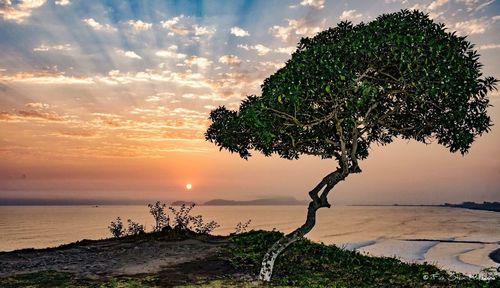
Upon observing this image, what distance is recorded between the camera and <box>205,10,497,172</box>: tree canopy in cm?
1371

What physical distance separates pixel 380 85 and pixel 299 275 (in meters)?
8.62

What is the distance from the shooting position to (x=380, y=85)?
15719 mm

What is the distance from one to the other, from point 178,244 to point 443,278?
14503mm

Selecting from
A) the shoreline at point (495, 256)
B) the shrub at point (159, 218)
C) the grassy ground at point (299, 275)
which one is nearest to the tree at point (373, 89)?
the grassy ground at point (299, 275)

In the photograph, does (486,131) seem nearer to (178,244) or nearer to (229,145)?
(229,145)

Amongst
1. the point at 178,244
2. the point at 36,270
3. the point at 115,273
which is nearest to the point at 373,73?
the point at 115,273

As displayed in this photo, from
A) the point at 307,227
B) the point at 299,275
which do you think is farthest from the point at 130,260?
the point at 307,227

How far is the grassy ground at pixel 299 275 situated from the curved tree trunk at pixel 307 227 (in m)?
0.64

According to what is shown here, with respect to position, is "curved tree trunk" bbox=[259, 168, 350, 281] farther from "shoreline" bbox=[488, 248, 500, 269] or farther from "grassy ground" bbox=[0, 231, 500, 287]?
"shoreline" bbox=[488, 248, 500, 269]

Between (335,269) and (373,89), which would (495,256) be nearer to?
(335,269)

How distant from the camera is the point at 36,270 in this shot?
62.4 feet

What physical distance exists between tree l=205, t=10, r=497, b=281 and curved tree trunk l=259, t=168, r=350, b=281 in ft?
0.13

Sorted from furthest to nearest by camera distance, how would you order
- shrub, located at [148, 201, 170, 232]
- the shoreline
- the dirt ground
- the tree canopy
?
the shoreline
shrub, located at [148, 201, 170, 232]
the dirt ground
the tree canopy

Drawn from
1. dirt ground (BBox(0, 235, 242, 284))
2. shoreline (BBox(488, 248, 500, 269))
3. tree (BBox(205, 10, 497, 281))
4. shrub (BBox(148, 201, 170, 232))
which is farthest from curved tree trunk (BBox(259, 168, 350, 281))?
shoreline (BBox(488, 248, 500, 269))
